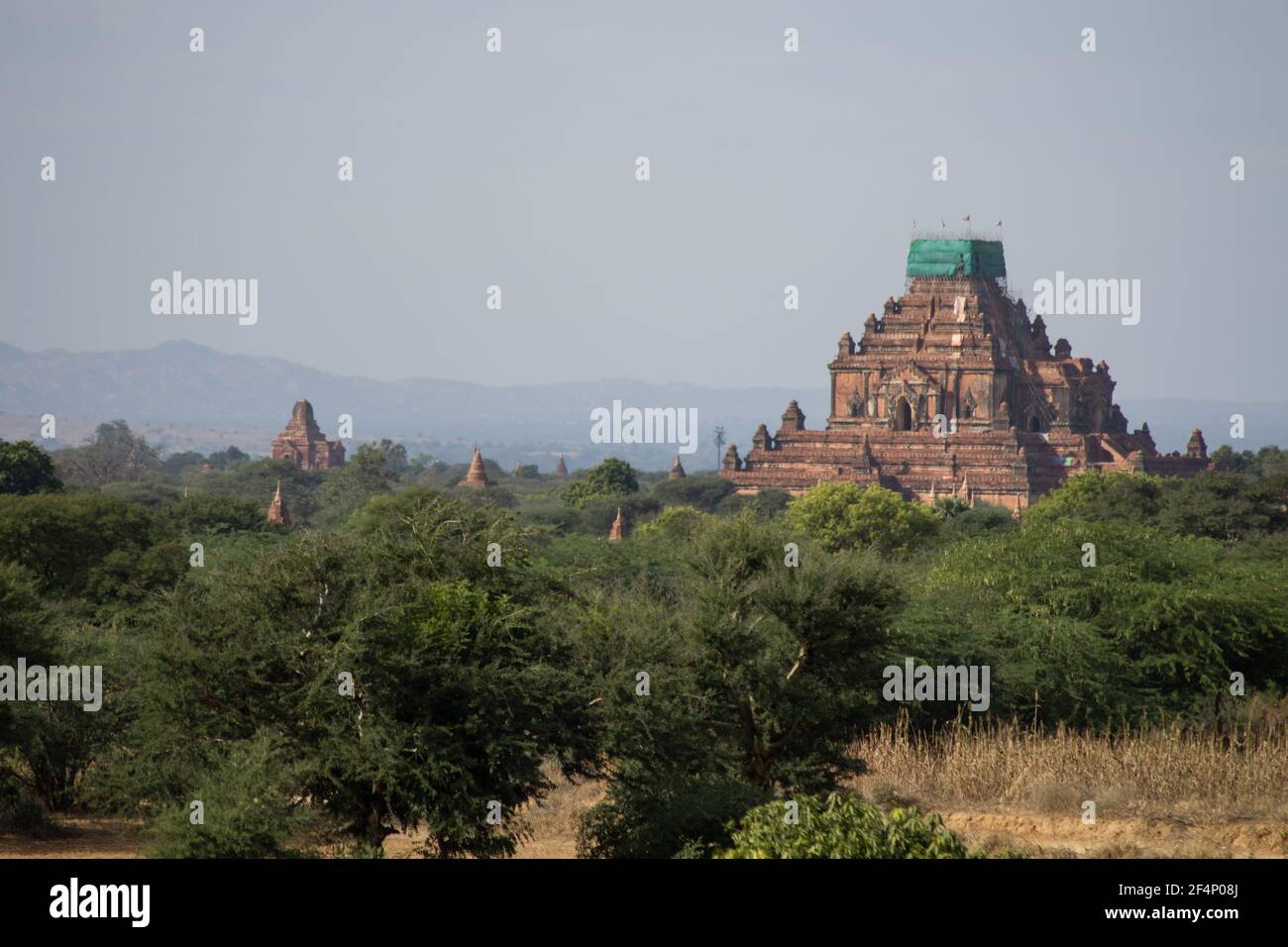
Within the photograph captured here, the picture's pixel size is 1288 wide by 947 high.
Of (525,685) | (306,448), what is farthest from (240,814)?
(306,448)

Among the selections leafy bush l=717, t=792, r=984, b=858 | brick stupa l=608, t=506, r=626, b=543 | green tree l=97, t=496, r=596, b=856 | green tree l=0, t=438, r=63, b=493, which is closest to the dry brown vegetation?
leafy bush l=717, t=792, r=984, b=858

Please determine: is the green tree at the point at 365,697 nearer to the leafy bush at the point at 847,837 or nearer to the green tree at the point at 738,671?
the green tree at the point at 738,671

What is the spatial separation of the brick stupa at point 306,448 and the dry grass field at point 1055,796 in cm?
12121

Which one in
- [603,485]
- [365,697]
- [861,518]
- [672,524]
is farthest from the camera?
[603,485]

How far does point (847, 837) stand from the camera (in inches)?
723

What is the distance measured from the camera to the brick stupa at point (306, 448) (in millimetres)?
147875

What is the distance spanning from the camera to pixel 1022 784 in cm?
2631

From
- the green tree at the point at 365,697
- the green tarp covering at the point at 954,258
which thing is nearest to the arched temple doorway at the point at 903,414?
the green tarp covering at the point at 954,258

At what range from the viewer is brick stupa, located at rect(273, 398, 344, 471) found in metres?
148

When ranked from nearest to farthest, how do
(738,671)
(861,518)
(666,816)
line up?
1. (666,816)
2. (738,671)
3. (861,518)

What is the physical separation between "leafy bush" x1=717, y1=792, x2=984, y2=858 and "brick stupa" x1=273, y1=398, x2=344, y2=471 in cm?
12924

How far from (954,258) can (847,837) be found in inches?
3967

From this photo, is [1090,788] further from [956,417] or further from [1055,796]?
[956,417]

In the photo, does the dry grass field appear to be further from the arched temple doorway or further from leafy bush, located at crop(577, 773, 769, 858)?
the arched temple doorway
